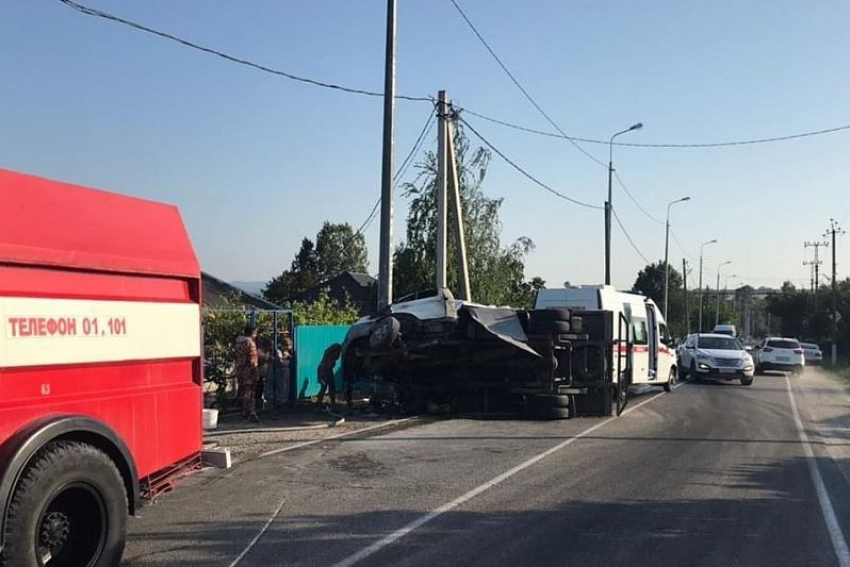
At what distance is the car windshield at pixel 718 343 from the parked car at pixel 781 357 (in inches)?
312

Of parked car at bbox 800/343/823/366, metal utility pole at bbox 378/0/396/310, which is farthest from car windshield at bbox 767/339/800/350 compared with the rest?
metal utility pole at bbox 378/0/396/310

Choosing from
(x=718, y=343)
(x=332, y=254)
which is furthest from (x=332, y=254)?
(x=718, y=343)

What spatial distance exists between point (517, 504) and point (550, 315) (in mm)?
7639

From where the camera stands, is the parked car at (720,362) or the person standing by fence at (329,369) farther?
the parked car at (720,362)

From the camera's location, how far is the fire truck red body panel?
4.76m

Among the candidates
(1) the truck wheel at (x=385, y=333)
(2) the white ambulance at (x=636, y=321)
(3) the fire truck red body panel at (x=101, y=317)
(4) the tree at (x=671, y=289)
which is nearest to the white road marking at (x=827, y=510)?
(2) the white ambulance at (x=636, y=321)

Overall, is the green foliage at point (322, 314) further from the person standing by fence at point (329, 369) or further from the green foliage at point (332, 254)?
the green foliage at point (332, 254)

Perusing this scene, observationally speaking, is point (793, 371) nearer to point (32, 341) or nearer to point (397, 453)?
point (397, 453)

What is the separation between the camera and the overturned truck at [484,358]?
581 inches

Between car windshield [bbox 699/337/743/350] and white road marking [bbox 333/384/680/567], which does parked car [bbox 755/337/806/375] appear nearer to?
car windshield [bbox 699/337/743/350]

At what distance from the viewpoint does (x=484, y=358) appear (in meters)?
14.9

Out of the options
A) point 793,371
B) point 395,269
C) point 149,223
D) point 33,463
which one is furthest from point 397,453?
point 793,371

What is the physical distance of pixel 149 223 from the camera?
20.6 feet

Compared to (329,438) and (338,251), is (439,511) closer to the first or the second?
(329,438)
